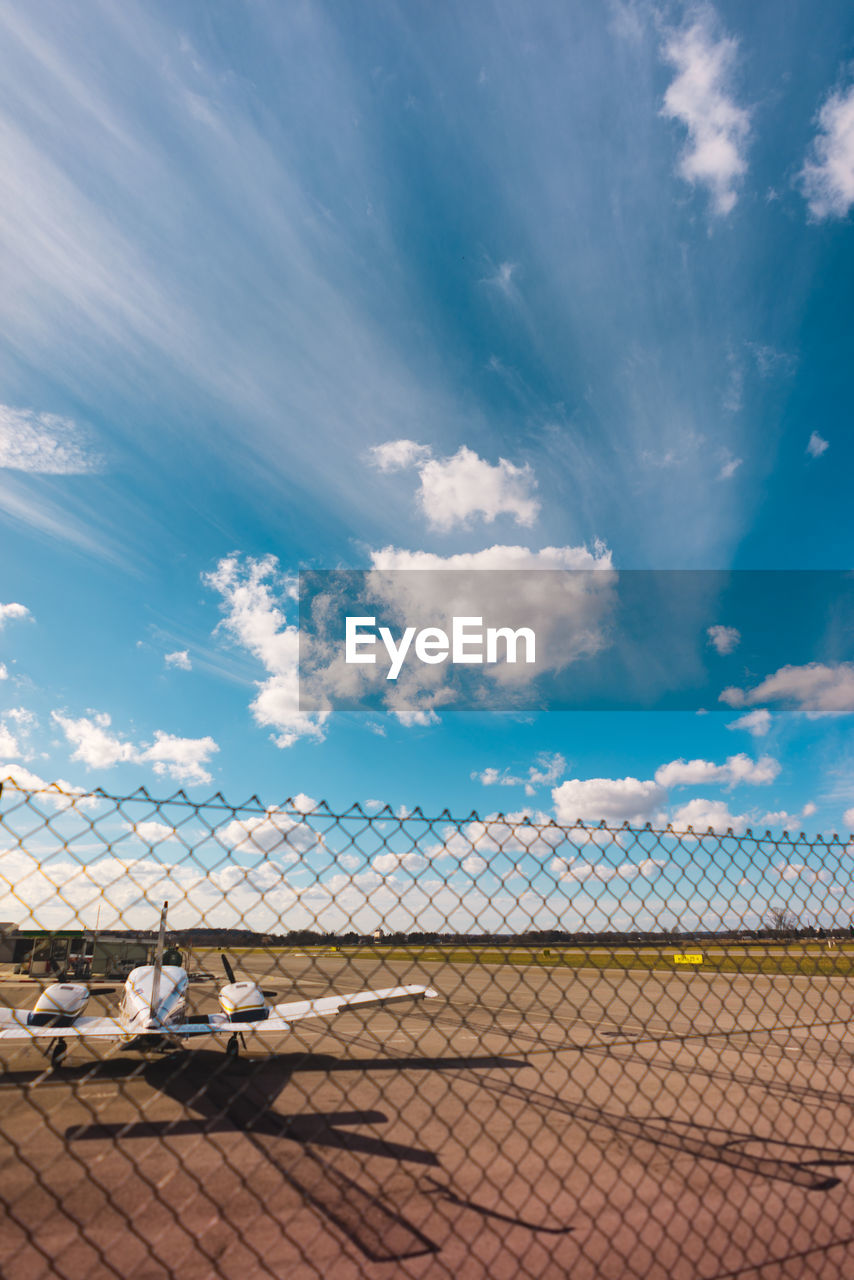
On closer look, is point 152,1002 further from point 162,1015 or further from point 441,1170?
point 441,1170

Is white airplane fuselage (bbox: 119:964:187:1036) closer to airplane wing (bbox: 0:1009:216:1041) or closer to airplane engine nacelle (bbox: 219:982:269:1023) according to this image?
airplane wing (bbox: 0:1009:216:1041)

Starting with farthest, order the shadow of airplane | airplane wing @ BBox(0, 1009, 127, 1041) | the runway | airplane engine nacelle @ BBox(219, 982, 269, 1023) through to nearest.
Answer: airplane engine nacelle @ BBox(219, 982, 269, 1023), airplane wing @ BBox(0, 1009, 127, 1041), the shadow of airplane, the runway

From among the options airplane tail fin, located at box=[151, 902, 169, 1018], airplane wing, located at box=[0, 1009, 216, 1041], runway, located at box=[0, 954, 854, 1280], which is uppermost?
airplane tail fin, located at box=[151, 902, 169, 1018]

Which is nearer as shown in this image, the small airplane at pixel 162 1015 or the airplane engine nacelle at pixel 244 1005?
the small airplane at pixel 162 1015

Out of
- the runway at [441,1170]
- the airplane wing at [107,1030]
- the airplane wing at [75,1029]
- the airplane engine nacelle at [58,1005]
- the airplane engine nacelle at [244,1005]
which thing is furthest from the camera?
the airplane engine nacelle at [244,1005]

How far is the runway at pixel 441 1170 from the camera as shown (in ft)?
13.9

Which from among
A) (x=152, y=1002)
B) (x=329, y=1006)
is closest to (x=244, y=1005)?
(x=152, y=1002)

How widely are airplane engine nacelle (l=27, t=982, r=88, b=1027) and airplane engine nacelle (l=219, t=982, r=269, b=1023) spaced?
2584 mm

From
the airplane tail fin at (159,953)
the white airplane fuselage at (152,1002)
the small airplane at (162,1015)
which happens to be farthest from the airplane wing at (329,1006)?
the airplane tail fin at (159,953)

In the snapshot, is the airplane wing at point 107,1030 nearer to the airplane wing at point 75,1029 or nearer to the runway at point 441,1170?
the airplane wing at point 75,1029

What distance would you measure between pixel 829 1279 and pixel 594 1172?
256 centimetres

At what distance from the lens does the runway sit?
4242mm

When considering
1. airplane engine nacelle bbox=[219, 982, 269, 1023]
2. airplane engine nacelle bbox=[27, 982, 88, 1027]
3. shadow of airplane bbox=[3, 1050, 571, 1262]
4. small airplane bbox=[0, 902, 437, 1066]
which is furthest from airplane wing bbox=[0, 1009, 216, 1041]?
shadow of airplane bbox=[3, 1050, 571, 1262]

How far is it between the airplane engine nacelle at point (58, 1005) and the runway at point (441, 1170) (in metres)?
0.83
